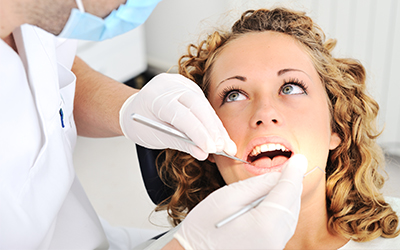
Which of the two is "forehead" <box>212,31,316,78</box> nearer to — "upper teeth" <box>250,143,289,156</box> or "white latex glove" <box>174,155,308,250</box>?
"upper teeth" <box>250,143,289,156</box>

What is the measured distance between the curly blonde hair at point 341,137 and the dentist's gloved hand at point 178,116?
0.71 feet

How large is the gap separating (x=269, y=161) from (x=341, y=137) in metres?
0.39

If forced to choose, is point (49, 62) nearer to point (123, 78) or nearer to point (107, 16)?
point (107, 16)

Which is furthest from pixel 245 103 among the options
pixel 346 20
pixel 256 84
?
pixel 346 20

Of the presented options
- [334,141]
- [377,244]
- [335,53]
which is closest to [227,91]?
[334,141]

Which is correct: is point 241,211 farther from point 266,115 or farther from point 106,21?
point 106,21

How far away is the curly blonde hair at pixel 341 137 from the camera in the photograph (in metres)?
1.43

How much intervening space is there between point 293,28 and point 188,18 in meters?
1.90

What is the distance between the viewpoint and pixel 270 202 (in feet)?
3.19

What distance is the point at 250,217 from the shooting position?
0.97 m

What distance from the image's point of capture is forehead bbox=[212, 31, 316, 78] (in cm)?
135

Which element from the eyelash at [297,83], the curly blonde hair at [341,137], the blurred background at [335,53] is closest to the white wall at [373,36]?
the blurred background at [335,53]

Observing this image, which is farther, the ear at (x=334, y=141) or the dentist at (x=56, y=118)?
the ear at (x=334, y=141)

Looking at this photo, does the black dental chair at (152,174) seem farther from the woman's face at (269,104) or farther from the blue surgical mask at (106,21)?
the blue surgical mask at (106,21)
